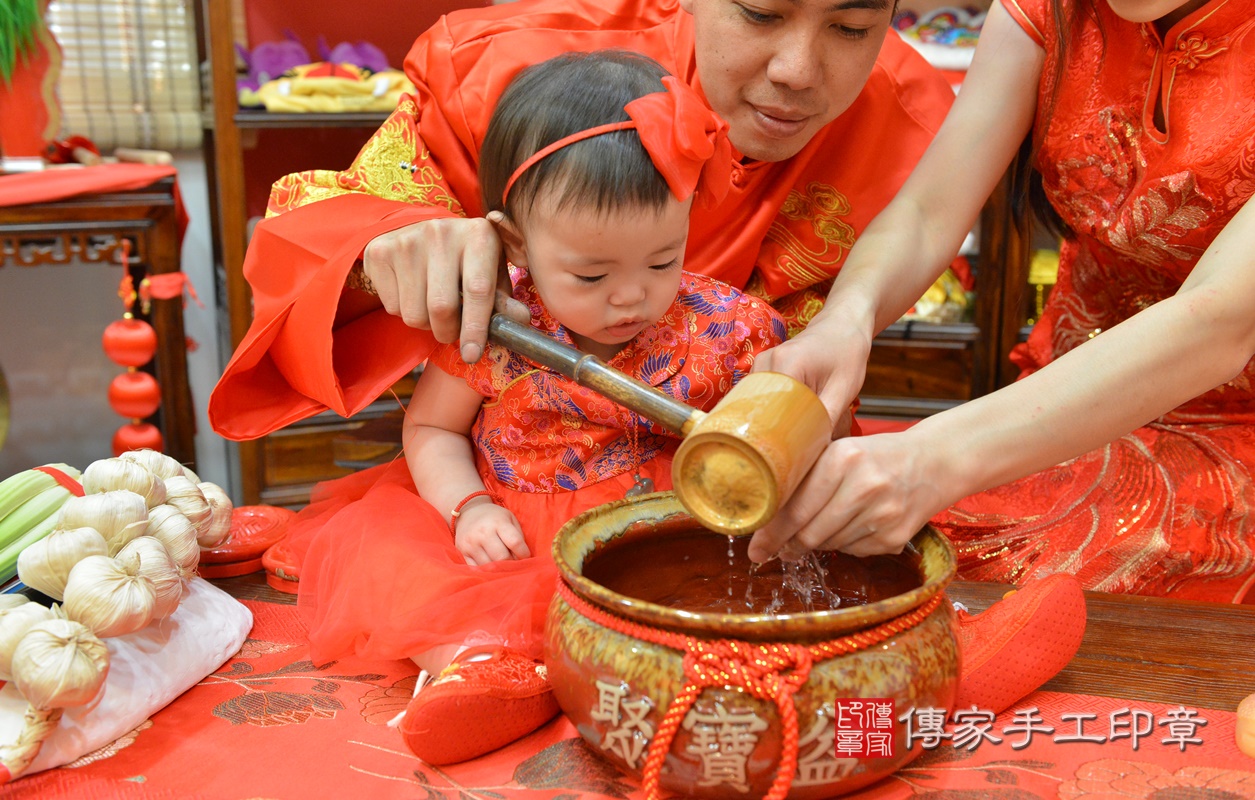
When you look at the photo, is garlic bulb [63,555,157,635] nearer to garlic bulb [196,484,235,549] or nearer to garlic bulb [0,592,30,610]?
garlic bulb [0,592,30,610]

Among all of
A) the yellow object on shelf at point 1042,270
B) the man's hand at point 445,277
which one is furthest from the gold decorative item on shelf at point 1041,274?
the man's hand at point 445,277

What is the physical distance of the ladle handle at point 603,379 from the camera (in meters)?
0.95

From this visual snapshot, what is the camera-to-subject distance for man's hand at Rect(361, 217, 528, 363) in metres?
1.17

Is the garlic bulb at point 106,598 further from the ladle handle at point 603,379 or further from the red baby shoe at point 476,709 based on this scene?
the ladle handle at point 603,379

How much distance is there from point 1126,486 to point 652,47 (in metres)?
0.91

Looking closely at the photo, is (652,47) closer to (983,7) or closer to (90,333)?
(983,7)

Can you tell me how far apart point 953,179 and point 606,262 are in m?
0.61

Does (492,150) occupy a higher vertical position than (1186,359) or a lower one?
higher

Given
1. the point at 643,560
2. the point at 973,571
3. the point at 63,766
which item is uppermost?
the point at 643,560

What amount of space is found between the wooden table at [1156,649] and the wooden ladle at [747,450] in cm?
40

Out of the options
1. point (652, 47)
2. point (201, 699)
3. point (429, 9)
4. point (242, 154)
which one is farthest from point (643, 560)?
point (429, 9)

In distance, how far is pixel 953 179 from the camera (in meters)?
1.54

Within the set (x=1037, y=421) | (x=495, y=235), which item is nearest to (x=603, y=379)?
(x=495, y=235)

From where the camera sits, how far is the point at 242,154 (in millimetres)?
2818
